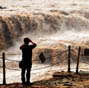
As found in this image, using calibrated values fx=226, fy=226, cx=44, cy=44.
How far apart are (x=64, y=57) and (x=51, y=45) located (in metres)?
1.88

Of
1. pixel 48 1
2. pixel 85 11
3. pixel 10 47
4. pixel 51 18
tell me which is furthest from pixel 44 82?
pixel 48 1

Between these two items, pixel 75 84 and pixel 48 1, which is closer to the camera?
pixel 75 84

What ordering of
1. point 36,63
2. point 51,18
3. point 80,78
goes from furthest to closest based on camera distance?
point 51,18 < point 36,63 < point 80,78

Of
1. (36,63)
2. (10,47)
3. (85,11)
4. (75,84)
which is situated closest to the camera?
(75,84)

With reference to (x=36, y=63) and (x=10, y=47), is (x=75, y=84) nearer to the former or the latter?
(x=36, y=63)

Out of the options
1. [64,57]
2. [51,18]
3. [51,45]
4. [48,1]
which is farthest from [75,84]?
[48,1]

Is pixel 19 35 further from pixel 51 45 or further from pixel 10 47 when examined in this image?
pixel 51 45

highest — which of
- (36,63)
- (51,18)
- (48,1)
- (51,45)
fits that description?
(48,1)

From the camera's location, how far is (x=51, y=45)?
58.5 feet

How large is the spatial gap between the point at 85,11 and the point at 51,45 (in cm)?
1355

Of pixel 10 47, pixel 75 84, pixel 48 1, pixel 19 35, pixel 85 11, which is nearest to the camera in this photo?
pixel 75 84

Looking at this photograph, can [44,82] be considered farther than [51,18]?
No

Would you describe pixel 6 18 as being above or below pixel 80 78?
above

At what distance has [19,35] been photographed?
21.6 metres
